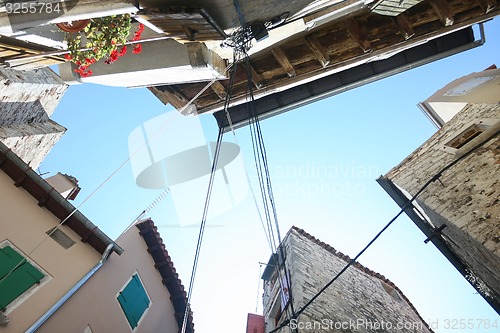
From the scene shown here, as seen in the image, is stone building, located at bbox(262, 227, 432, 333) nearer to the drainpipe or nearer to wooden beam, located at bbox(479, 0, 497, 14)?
the drainpipe

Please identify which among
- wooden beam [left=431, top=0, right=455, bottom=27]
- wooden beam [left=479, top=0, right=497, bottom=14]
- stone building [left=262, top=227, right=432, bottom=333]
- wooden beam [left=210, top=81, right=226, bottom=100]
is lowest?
stone building [left=262, top=227, right=432, bottom=333]

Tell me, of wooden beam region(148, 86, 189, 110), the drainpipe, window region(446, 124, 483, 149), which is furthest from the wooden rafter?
the drainpipe

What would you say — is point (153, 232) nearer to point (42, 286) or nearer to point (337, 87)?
point (42, 286)

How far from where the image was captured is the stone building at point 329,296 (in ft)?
22.2

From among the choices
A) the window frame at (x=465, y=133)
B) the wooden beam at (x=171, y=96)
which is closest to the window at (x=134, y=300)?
the wooden beam at (x=171, y=96)

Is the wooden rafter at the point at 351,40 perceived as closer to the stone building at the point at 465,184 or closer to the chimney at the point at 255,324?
the stone building at the point at 465,184

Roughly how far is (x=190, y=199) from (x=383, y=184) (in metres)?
6.03

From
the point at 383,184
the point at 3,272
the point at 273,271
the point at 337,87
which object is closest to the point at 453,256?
the point at 383,184

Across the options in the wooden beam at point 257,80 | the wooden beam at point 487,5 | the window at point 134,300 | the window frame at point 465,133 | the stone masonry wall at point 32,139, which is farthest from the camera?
the stone masonry wall at point 32,139

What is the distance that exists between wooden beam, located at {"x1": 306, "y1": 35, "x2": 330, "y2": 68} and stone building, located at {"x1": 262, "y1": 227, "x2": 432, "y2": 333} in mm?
4065

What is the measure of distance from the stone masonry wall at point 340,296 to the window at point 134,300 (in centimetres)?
378

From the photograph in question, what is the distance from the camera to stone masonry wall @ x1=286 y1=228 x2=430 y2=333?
6914 mm

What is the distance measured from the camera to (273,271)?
1288 centimetres

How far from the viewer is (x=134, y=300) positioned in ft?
26.4
